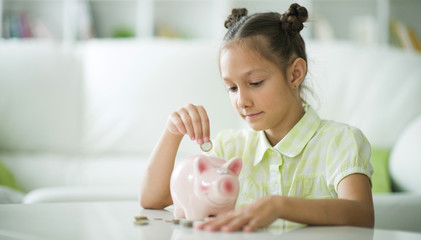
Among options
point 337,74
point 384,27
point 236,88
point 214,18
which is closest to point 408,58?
point 337,74

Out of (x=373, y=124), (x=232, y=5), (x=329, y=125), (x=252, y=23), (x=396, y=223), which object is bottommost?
(x=396, y=223)

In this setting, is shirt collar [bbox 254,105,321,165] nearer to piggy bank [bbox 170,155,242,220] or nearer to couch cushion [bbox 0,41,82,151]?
piggy bank [bbox 170,155,242,220]

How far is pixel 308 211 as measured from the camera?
0.70 meters

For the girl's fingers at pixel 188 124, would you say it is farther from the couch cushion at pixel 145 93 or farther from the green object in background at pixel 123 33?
the green object in background at pixel 123 33

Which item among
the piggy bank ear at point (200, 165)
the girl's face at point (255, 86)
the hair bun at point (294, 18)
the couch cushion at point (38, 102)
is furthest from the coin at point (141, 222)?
the couch cushion at point (38, 102)

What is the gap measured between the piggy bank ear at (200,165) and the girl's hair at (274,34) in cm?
36

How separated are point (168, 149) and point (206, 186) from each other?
32 centimetres

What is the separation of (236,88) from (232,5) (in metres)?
2.60

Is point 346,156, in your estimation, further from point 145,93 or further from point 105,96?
point 105,96

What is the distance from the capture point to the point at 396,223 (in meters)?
1.27

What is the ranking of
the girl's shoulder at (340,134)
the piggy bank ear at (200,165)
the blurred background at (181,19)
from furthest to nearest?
the blurred background at (181,19) < the girl's shoulder at (340,134) < the piggy bank ear at (200,165)

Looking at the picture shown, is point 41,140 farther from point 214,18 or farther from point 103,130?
point 214,18

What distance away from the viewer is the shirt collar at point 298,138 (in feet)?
3.37

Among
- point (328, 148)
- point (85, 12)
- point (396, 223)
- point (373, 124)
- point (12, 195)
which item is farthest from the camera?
point (85, 12)
